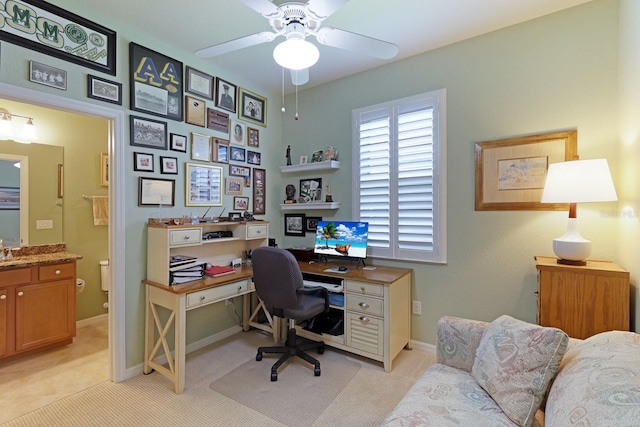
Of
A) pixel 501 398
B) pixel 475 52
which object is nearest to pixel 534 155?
pixel 475 52

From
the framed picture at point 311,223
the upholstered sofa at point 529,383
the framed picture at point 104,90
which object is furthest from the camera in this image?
the framed picture at point 311,223

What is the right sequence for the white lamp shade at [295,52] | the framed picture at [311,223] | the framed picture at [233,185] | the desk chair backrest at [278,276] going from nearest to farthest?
the white lamp shade at [295,52], the desk chair backrest at [278,276], the framed picture at [233,185], the framed picture at [311,223]

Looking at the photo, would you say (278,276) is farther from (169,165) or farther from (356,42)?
(356,42)

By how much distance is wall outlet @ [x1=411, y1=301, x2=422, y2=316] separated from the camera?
9.11 feet

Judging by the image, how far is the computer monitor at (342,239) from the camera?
2.92m

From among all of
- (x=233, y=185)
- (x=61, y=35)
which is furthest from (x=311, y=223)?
(x=61, y=35)

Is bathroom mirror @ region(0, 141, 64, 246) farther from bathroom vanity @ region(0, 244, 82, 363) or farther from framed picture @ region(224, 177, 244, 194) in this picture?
framed picture @ region(224, 177, 244, 194)

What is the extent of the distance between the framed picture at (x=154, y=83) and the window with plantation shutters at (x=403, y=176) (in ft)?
5.72

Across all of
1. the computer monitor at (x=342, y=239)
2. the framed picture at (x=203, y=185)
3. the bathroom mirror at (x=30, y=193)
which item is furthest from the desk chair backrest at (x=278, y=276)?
the bathroom mirror at (x=30, y=193)

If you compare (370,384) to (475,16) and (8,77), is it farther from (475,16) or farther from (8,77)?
(8,77)

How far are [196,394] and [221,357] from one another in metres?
0.55

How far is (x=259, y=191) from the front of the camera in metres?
3.49

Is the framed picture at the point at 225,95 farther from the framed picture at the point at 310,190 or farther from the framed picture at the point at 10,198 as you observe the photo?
the framed picture at the point at 10,198

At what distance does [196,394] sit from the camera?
84.7 inches
